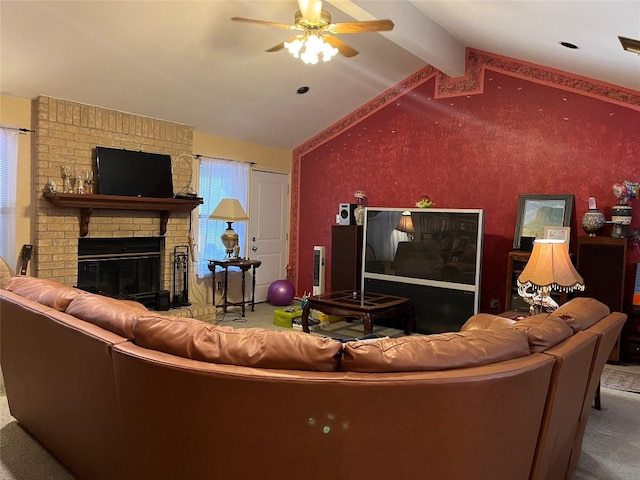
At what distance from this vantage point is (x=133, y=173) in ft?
17.0

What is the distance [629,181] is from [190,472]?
475 cm

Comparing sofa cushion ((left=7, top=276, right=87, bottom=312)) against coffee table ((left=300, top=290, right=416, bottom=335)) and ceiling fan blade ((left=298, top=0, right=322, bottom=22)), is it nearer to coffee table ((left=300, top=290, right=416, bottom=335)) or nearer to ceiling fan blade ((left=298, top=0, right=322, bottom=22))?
ceiling fan blade ((left=298, top=0, right=322, bottom=22))


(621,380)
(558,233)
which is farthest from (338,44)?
(621,380)

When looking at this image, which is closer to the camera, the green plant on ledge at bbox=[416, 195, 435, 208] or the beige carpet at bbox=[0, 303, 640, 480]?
the beige carpet at bbox=[0, 303, 640, 480]

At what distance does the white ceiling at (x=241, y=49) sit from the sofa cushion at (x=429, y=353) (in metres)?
2.28

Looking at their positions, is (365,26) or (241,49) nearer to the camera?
(365,26)

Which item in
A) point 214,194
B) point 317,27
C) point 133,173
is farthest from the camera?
point 214,194

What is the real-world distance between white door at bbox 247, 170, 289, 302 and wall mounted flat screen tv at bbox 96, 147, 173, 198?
1.52 m

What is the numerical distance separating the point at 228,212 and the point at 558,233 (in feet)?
12.3

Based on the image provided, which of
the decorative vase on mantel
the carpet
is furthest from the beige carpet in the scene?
the decorative vase on mantel

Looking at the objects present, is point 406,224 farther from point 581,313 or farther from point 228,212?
point 581,313

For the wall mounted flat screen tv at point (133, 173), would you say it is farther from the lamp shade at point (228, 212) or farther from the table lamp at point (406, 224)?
the table lamp at point (406, 224)

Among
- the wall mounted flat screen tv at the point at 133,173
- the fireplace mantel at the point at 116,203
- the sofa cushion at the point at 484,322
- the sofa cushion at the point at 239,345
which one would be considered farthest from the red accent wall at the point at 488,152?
the sofa cushion at the point at 239,345

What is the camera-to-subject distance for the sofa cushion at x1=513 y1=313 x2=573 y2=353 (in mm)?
1751
